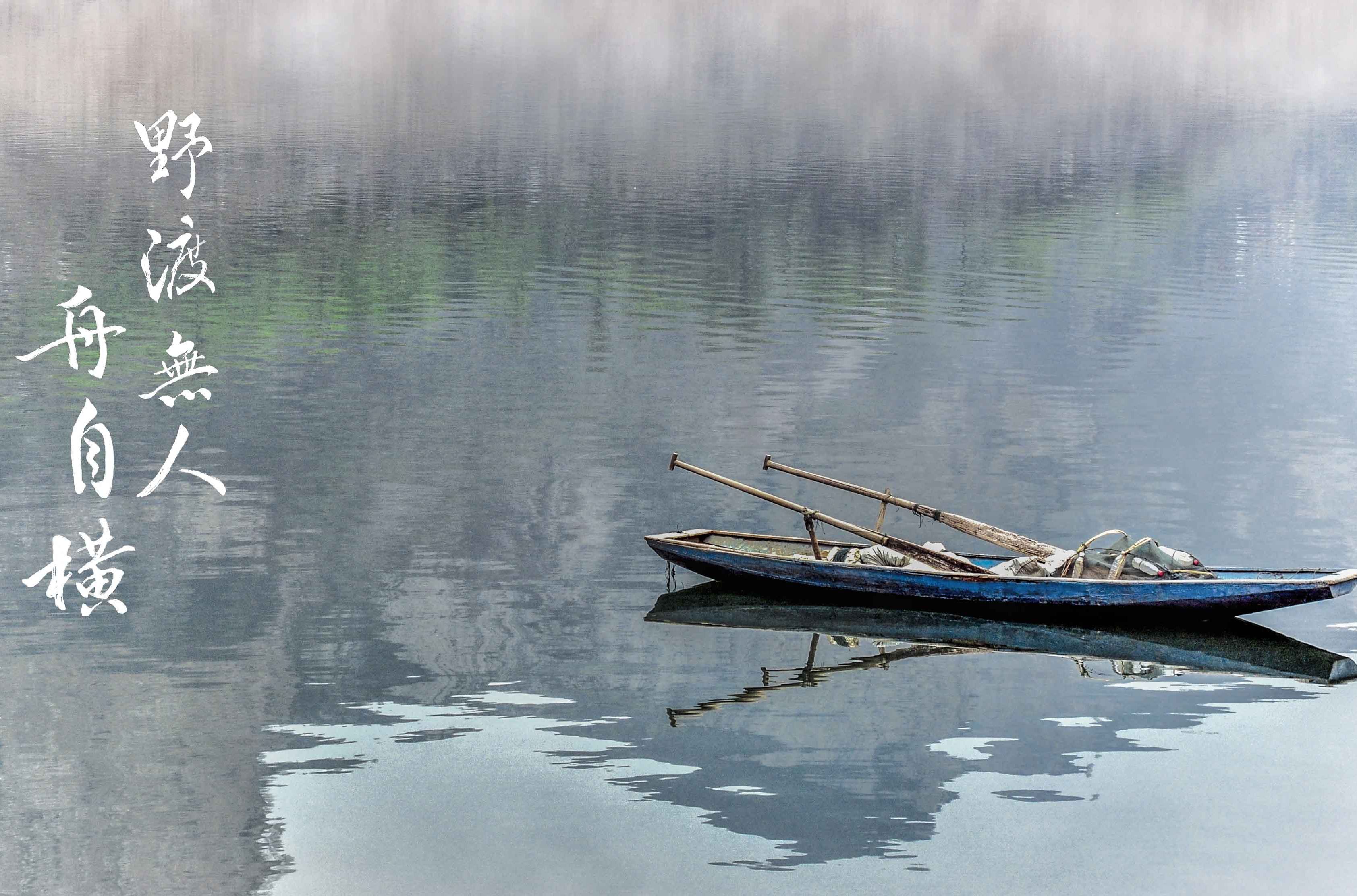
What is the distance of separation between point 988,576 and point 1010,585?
0.41 m

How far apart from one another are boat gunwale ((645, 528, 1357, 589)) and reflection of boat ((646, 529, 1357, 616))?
0.02m

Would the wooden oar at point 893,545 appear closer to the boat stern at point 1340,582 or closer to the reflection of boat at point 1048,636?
the reflection of boat at point 1048,636

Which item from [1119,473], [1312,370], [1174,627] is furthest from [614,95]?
[1174,627]

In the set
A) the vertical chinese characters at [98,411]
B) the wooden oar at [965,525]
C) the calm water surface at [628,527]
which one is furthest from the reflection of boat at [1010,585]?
the vertical chinese characters at [98,411]

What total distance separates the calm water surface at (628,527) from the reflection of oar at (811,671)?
0.38 ft

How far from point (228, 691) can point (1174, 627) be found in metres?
15.4

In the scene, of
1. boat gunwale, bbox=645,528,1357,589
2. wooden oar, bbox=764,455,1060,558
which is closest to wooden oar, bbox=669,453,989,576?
boat gunwale, bbox=645,528,1357,589

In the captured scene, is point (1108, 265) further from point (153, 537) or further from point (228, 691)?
point (228, 691)

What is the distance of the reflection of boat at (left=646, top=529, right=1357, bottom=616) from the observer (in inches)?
1091

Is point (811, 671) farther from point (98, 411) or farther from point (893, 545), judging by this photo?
point (98, 411)

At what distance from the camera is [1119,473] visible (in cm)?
3862

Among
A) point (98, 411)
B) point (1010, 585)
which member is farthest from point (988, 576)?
point (98, 411)

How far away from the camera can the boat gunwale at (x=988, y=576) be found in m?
27.5

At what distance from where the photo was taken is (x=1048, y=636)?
28359 mm
